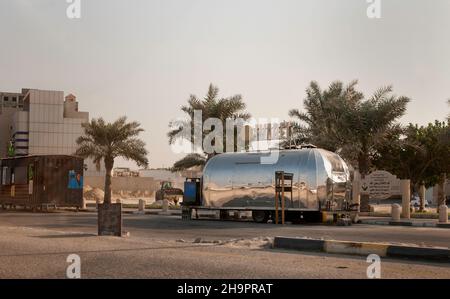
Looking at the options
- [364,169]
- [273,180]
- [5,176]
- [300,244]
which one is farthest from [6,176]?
[300,244]

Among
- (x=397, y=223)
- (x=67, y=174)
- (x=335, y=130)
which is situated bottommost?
(x=397, y=223)

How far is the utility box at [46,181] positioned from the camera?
33.7 m

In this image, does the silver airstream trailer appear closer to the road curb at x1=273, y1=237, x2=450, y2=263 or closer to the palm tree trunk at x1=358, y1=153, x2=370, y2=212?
the palm tree trunk at x1=358, y1=153, x2=370, y2=212

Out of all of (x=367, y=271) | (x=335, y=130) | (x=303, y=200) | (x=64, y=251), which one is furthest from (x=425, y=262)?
(x=335, y=130)

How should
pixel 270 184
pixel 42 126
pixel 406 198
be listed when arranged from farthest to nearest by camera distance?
pixel 42 126 → pixel 406 198 → pixel 270 184

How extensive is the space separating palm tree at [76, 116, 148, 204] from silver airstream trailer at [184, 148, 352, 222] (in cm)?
1607

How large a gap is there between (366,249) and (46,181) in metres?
24.3

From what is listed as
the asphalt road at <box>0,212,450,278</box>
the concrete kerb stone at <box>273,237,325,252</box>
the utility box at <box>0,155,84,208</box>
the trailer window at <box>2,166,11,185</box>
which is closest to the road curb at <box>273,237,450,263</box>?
the concrete kerb stone at <box>273,237,325,252</box>

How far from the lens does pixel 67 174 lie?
34.4 meters

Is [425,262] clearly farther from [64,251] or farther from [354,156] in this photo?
[354,156]

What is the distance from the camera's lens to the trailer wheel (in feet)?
86.1

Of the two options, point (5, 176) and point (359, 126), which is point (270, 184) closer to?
point (359, 126)

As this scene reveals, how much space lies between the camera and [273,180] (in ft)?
84.0

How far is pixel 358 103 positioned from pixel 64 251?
25973 mm
